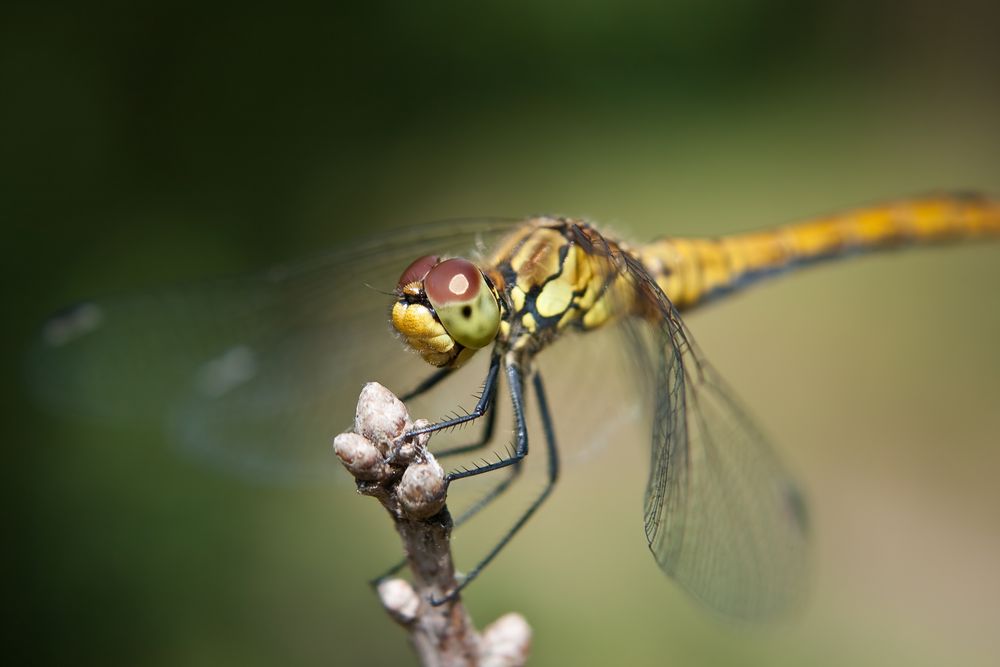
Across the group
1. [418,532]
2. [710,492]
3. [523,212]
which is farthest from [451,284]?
[523,212]

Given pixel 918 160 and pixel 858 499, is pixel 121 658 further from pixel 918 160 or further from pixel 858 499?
pixel 918 160

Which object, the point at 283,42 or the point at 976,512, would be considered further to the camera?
the point at 283,42

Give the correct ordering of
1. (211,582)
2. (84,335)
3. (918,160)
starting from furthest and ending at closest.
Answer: (918,160) → (211,582) → (84,335)

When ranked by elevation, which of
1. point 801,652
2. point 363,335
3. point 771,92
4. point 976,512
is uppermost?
point 771,92

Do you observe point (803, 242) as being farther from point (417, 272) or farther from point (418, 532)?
point (418, 532)

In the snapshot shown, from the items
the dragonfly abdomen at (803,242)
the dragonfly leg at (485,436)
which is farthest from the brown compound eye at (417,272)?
the dragonfly abdomen at (803,242)

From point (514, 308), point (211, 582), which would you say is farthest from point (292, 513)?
point (514, 308)
